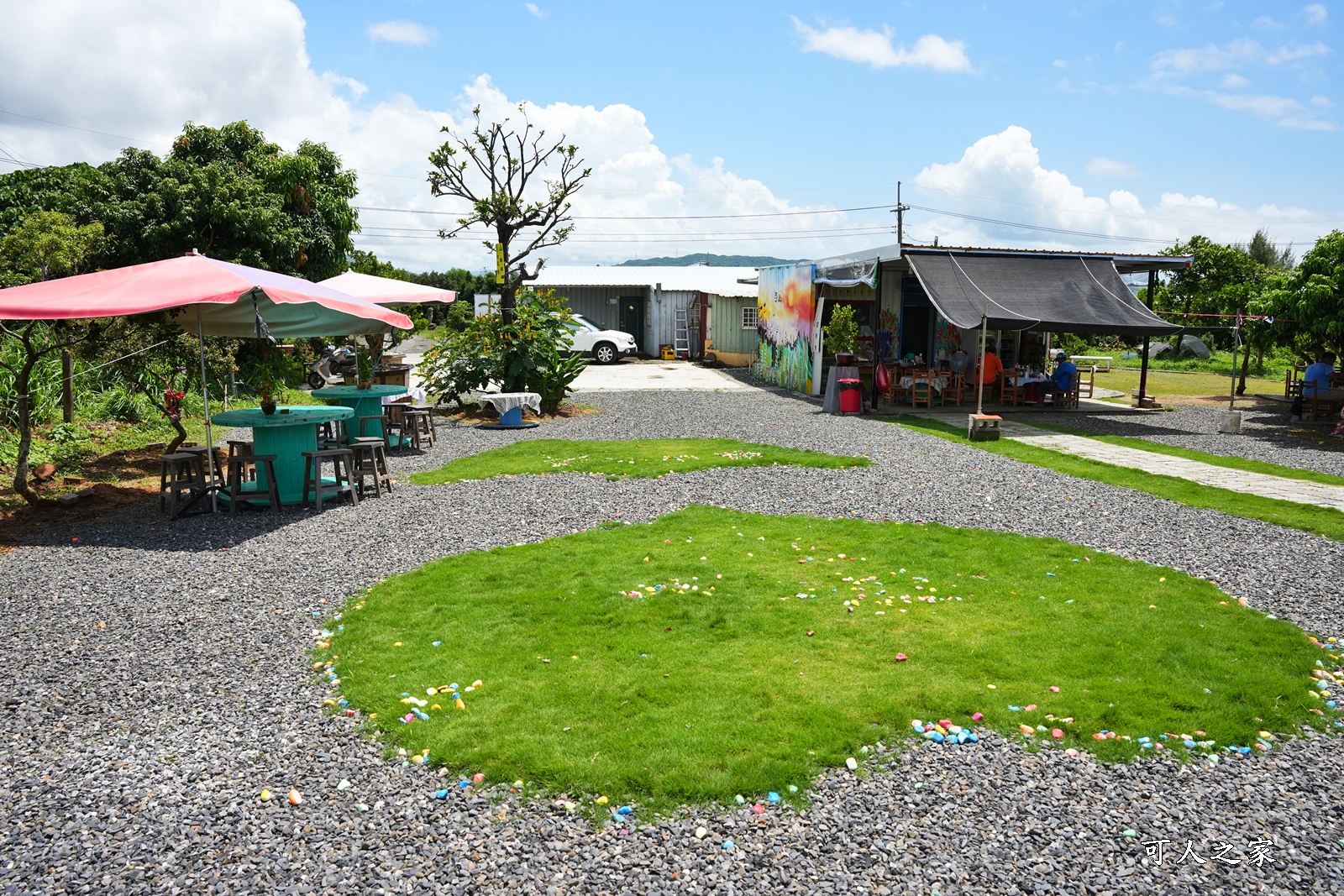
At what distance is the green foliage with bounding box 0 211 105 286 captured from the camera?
368 inches

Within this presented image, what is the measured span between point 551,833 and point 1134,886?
2.03m

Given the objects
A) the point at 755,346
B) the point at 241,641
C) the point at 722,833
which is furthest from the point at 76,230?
the point at 755,346

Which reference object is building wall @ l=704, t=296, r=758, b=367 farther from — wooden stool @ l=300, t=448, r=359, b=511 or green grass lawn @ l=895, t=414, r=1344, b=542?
wooden stool @ l=300, t=448, r=359, b=511

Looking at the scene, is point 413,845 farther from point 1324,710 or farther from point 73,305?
point 73,305

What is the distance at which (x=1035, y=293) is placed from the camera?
50.2 ft

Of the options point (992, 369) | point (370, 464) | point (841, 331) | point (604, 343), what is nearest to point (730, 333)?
point (604, 343)

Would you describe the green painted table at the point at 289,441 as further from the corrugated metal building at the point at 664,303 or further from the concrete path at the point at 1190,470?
the corrugated metal building at the point at 664,303

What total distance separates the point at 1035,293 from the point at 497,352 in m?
9.32

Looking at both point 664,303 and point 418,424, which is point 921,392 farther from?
point 664,303

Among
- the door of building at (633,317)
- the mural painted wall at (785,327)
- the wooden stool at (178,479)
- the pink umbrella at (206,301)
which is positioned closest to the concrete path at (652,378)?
the mural painted wall at (785,327)

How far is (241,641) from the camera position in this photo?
5.16m

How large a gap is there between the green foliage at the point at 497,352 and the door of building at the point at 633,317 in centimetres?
1498

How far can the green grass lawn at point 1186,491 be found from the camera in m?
7.88

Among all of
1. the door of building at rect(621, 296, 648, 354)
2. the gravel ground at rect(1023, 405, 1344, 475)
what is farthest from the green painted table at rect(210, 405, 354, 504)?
the door of building at rect(621, 296, 648, 354)
